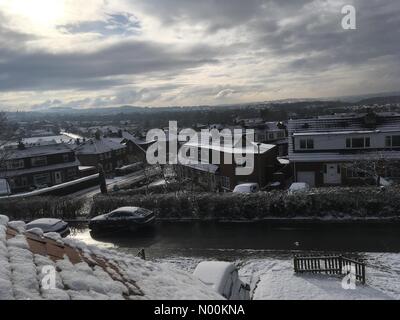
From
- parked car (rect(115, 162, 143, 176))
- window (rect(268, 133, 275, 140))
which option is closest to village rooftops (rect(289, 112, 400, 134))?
Result: window (rect(268, 133, 275, 140))

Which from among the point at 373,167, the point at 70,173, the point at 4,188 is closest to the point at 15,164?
the point at 70,173

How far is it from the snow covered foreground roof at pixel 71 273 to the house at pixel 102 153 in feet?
183

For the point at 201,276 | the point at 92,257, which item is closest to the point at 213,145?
the point at 201,276

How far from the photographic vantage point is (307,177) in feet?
112

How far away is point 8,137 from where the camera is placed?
129ft

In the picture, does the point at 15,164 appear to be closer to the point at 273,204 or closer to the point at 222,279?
the point at 273,204

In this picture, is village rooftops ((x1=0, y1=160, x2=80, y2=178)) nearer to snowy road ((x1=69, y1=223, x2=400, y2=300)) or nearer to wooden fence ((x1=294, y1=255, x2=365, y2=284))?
snowy road ((x1=69, y1=223, x2=400, y2=300))

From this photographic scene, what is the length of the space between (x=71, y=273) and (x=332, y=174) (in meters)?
31.7

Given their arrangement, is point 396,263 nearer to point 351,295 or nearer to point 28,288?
point 351,295

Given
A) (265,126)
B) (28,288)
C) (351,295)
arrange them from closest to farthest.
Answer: (28,288), (351,295), (265,126)

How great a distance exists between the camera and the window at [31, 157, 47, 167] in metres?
49.4

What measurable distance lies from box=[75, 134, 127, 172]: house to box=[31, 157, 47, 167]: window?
10760 mm
